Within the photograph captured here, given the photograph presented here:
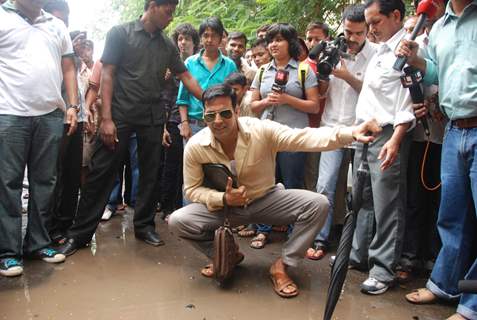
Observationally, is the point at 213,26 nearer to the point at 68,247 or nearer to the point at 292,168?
the point at 292,168

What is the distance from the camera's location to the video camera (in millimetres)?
3510

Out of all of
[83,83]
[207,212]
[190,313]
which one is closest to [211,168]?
[207,212]

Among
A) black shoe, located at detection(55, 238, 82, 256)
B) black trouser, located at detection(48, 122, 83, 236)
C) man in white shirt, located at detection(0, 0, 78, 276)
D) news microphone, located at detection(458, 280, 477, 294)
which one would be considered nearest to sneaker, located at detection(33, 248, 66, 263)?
man in white shirt, located at detection(0, 0, 78, 276)

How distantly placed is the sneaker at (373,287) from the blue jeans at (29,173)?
2402 millimetres

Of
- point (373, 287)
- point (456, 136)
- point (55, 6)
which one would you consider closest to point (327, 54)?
point (456, 136)

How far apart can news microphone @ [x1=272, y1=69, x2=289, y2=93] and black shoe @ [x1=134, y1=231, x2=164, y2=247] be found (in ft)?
5.37

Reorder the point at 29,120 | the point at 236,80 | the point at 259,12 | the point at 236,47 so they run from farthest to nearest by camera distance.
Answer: the point at 259,12
the point at 236,47
the point at 236,80
the point at 29,120

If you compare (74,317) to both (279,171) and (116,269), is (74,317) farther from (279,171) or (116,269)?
(279,171)

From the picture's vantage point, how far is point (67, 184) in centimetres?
399

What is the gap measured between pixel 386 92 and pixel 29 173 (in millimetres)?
2678

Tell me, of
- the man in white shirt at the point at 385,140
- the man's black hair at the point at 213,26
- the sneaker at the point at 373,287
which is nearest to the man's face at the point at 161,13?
the man's black hair at the point at 213,26

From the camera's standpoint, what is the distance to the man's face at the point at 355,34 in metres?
3.63

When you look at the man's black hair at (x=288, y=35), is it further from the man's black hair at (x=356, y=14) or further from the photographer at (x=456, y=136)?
the photographer at (x=456, y=136)

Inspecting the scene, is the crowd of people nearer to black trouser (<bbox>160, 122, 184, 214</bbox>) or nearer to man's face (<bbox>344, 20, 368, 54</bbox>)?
man's face (<bbox>344, 20, 368, 54</bbox>)
